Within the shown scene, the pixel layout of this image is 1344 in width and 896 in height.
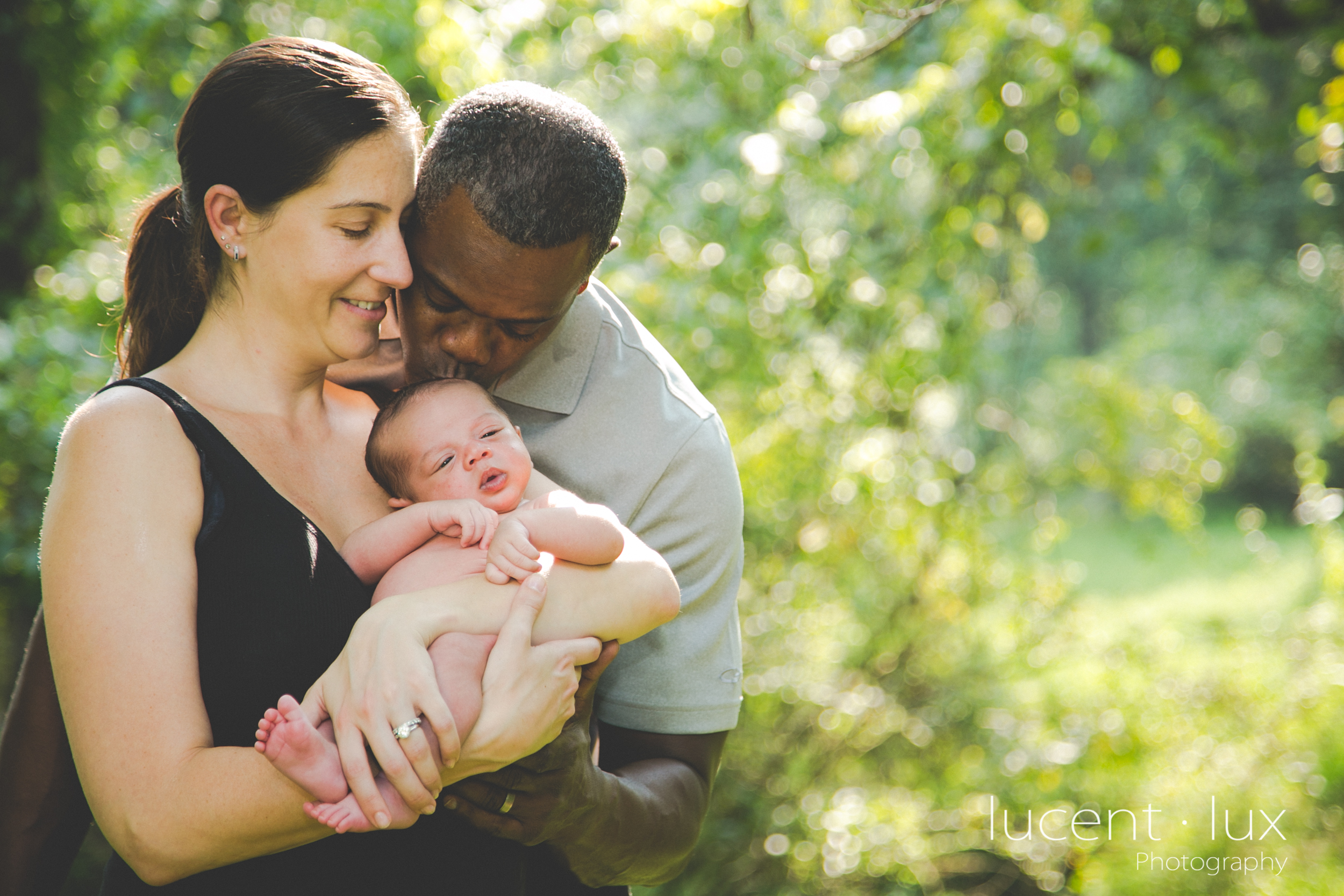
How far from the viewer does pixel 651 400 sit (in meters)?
1.91

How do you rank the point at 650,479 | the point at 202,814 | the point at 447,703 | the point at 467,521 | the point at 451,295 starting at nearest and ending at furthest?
the point at 202,814
the point at 447,703
the point at 467,521
the point at 451,295
the point at 650,479

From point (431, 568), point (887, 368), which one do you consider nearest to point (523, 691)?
point (431, 568)

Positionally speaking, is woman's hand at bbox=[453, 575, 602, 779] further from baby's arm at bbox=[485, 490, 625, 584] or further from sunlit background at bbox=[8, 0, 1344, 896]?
sunlit background at bbox=[8, 0, 1344, 896]

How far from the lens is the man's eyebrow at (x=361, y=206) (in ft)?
4.93

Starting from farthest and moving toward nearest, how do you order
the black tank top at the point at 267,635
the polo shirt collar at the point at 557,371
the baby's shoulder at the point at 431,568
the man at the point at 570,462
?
the polo shirt collar at the point at 557,371 → the man at the point at 570,462 → the baby's shoulder at the point at 431,568 → the black tank top at the point at 267,635

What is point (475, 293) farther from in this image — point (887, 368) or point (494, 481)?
point (887, 368)

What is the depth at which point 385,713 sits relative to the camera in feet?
4.27

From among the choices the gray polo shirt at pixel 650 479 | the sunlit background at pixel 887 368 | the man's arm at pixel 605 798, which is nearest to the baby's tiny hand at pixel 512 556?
the man's arm at pixel 605 798

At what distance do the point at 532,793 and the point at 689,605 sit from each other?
1.81 feet

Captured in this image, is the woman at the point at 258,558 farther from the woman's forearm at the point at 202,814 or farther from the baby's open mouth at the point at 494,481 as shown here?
the baby's open mouth at the point at 494,481

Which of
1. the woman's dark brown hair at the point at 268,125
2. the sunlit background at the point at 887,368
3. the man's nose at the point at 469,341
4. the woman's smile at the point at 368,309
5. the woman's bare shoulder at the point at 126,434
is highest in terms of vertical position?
the woman's dark brown hair at the point at 268,125

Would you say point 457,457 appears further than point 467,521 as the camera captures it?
Yes

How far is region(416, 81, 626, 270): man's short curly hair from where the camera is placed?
1.68 metres

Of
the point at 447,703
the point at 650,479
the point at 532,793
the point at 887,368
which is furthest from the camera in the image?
the point at 887,368
